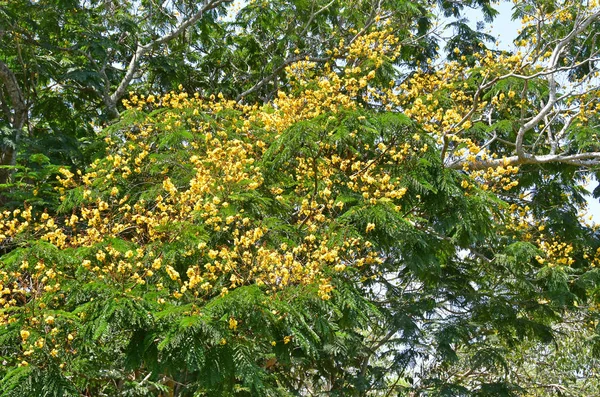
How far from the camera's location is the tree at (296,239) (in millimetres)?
3734

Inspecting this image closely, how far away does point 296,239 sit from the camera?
4633mm

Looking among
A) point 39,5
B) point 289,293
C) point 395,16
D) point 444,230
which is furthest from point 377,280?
point 39,5

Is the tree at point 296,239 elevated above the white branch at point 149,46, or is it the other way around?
the white branch at point 149,46

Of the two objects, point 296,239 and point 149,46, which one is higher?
point 149,46

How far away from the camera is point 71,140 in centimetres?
619

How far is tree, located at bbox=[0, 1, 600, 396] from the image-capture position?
3734 mm

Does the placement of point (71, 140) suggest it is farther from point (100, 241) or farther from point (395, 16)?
point (395, 16)

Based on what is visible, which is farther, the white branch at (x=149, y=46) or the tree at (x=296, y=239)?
the white branch at (x=149, y=46)

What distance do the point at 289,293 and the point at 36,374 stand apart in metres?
1.40

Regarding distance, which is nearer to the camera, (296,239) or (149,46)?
(296,239)

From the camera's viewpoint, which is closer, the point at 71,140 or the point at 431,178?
the point at 431,178

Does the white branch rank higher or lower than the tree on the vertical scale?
higher

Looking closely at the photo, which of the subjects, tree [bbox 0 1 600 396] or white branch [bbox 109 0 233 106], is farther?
white branch [bbox 109 0 233 106]

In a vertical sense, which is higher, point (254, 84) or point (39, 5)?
point (254, 84)
